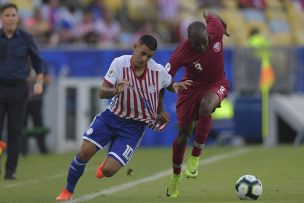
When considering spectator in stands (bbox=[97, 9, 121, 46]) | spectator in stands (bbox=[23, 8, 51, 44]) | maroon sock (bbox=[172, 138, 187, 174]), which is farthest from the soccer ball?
spectator in stands (bbox=[97, 9, 121, 46])

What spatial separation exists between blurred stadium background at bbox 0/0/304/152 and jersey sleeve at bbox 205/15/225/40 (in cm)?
828

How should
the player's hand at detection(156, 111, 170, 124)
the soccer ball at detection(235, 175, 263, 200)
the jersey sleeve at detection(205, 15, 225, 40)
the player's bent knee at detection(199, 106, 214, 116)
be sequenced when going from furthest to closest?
the jersey sleeve at detection(205, 15, 225, 40)
the player's bent knee at detection(199, 106, 214, 116)
the soccer ball at detection(235, 175, 263, 200)
the player's hand at detection(156, 111, 170, 124)


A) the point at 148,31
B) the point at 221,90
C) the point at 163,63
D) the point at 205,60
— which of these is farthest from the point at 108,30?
the point at 205,60

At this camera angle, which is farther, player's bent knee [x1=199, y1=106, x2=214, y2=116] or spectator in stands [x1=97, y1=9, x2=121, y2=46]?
spectator in stands [x1=97, y1=9, x2=121, y2=46]

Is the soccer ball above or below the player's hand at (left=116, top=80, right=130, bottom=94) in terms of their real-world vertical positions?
below

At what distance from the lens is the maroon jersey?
444 inches

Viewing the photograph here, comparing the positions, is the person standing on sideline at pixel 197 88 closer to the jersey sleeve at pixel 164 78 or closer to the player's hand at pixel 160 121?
the jersey sleeve at pixel 164 78

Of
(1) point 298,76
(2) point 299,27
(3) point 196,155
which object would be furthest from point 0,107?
(2) point 299,27

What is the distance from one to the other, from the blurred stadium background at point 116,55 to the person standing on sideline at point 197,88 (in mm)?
8557

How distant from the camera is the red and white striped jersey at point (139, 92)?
10266 mm

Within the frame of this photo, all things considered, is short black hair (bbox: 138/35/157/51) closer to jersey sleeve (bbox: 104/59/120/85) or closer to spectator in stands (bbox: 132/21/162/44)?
jersey sleeve (bbox: 104/59/120/85)

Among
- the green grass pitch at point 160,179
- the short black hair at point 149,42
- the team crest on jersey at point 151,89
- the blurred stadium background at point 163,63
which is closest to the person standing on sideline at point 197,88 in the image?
the green grass pitch at point 160,179

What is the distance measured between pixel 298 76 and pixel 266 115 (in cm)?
126

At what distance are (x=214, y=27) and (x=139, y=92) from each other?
1854 millimetres
